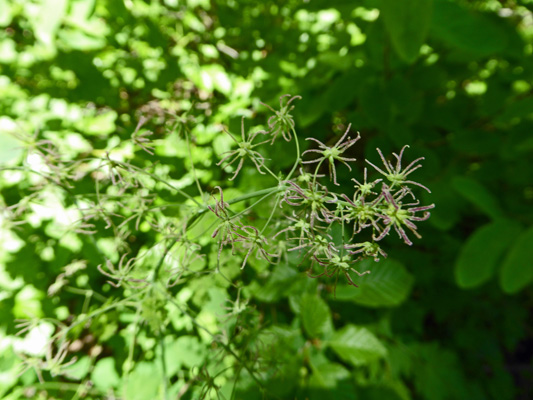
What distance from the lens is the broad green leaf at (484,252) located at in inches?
41.9

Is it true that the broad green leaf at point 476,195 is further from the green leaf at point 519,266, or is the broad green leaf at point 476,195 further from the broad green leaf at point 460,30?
the broad green leaf at point 460,30

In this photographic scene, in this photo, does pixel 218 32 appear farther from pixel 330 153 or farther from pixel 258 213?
pixel 330 153

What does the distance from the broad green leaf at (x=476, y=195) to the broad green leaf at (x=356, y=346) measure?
54cm

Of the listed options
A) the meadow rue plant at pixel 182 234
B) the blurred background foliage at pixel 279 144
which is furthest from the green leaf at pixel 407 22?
the meadow rue plant at pixel 182 234

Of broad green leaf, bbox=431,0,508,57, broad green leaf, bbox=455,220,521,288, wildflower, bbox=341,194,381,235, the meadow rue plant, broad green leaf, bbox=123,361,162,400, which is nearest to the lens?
wildflower, bbox=341,194,381,235

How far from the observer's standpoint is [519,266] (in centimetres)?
98

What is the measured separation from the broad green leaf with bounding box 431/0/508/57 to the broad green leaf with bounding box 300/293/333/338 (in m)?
0.74

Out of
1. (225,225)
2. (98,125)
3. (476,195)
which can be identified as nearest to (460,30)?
(476,195)

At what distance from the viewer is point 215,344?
0.78 m

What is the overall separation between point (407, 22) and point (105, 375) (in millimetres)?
1098

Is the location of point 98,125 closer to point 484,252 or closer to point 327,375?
point 327,375

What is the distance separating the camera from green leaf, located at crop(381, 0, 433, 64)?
785mm

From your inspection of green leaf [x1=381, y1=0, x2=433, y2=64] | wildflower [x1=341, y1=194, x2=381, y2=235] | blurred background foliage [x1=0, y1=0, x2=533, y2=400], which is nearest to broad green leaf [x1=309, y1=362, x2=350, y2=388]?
blurred background foliage [x1=0, y1=0, x2=533, y2=400]

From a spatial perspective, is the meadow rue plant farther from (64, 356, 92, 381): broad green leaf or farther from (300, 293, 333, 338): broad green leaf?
(300, 293, 333, 338): broad green leaf
